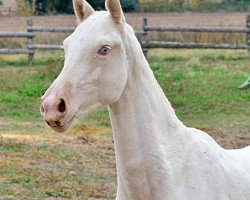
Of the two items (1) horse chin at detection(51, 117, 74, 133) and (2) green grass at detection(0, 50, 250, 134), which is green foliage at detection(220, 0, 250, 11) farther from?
(1) horse chin at detection(51, 117, 74, 133)

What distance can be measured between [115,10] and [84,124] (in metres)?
9.31

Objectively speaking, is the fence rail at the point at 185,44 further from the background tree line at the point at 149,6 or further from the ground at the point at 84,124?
the background tree line at the point at 149,6

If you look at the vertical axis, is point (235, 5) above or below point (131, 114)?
below

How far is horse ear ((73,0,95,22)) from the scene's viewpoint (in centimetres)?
457

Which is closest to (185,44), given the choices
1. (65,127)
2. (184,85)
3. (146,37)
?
(146,37)

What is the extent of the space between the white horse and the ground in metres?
0.26

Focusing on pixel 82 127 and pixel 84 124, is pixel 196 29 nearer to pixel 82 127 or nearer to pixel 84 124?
pixel 84 124

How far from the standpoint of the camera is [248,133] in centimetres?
1311

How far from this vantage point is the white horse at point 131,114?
4.25m

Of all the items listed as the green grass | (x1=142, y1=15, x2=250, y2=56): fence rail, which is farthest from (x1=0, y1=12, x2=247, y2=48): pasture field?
the green grass

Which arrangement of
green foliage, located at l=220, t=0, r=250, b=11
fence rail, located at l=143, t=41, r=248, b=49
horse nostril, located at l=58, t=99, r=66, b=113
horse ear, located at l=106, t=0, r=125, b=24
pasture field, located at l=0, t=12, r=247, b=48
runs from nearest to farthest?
horse nostril, located at l=58, t=99, r=66, b=113, horse ear, located at l=106, t=0, r=125, b=24, fence rail, located at l=143, t=41, r=248, b=49, pasture field, located at l=0, t=12, r=247, b=48, green foliage, located at l=220, t=0, r=250, b=11

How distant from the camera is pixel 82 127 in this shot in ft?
43.6

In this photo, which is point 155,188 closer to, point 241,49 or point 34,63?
point 34,63

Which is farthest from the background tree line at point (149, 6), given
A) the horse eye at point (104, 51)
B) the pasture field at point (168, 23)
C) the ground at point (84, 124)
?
the horse eye at point (104, 51)
